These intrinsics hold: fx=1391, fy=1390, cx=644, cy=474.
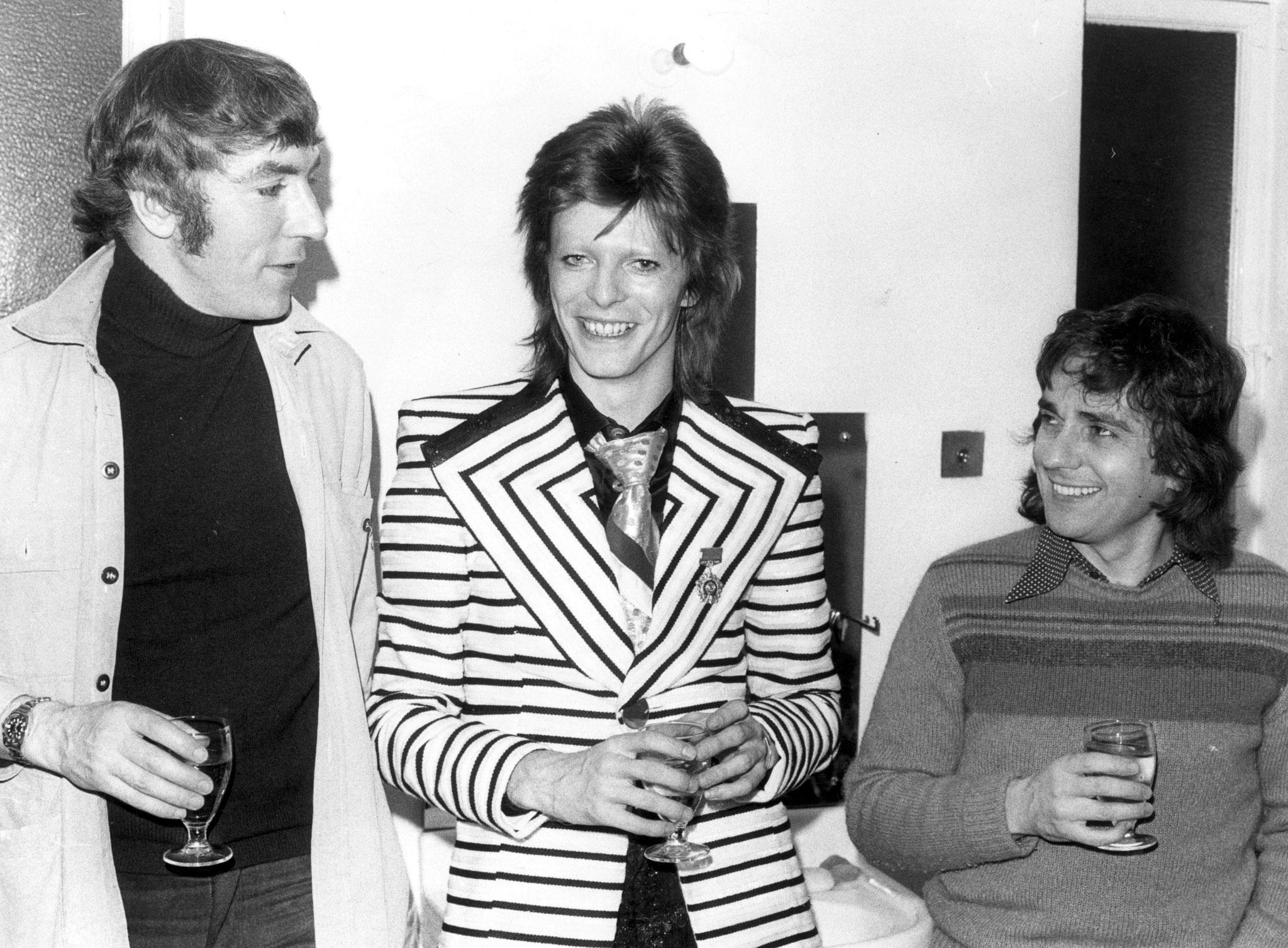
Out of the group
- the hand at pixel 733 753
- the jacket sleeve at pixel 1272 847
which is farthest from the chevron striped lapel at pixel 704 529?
the jacket sleeve at pixel 1272 847

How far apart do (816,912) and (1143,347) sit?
1.17 meters

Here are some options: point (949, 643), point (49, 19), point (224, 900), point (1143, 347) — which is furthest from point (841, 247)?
point (224, 900)

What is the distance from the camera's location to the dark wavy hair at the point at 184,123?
176cm

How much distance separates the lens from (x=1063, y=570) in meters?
2.05

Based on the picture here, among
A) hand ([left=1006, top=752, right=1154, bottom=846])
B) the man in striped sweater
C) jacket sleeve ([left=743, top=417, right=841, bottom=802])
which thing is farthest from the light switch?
hand ([left=1006, top=752, right=1154, bottom=846])

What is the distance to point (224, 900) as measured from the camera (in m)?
1.76

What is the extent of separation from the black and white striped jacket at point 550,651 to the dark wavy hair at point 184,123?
1.29ft

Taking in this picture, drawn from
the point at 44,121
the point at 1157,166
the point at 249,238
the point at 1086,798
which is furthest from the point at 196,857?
the point at 1157,166

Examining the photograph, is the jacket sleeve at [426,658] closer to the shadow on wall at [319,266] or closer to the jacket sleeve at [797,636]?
the jacket sleeve at [797,636]

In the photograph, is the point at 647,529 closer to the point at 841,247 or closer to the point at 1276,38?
the point at 841,247

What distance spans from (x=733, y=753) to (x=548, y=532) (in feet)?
1.17

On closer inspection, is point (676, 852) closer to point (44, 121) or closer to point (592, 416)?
point (592, 416)

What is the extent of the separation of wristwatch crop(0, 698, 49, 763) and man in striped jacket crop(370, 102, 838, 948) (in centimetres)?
40

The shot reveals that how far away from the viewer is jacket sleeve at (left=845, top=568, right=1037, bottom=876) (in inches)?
73.4
